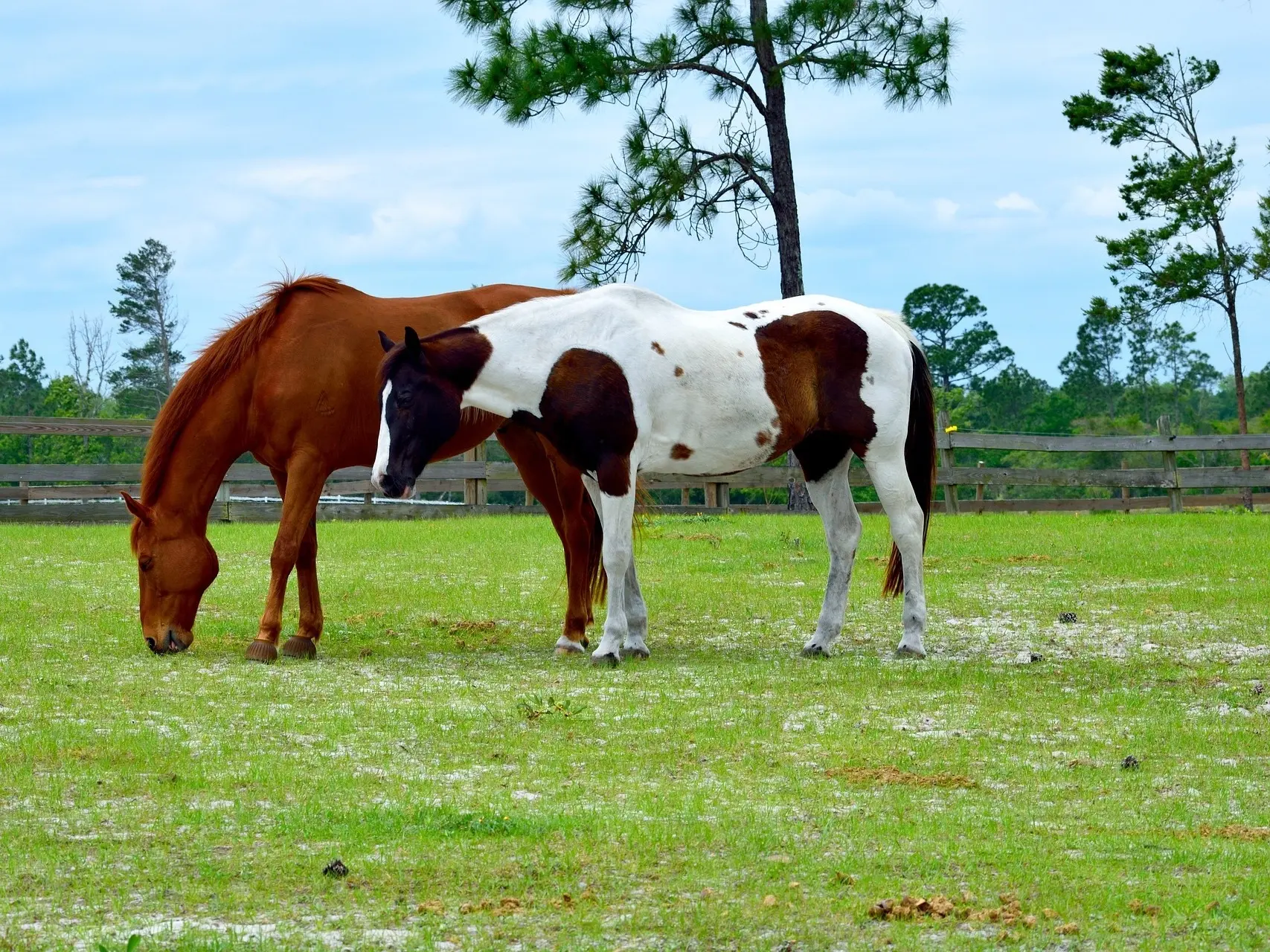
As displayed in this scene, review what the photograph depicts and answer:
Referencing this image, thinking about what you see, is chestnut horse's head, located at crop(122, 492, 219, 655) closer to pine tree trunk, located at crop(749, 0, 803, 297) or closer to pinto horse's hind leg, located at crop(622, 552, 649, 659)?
pinto horse's hind leg, located at crop(622, 552, 649, 659)

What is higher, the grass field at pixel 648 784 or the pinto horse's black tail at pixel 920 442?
the pinto horse's black tail at pixel 920 442

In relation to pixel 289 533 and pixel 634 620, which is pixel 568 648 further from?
pixel 289 533

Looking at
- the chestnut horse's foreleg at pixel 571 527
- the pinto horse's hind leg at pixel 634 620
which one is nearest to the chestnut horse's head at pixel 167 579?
the chestnut horse's foreleg at pixel 571 527

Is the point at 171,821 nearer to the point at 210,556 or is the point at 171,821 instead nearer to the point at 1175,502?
the point at 210,556

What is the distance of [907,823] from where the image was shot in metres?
4.42

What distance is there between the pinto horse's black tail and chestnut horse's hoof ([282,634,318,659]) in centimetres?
349

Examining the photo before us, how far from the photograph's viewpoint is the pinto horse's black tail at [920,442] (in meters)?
8.77

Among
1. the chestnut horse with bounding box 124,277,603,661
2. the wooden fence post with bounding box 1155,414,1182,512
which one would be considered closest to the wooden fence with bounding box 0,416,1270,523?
the wooden fence post with bounding box 1155,414,1182,512

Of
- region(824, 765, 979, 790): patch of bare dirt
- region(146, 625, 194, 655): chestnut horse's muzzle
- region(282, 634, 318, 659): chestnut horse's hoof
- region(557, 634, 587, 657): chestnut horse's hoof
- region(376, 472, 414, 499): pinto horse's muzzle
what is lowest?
region(824, 765, 979, 790): patch of bare dirt

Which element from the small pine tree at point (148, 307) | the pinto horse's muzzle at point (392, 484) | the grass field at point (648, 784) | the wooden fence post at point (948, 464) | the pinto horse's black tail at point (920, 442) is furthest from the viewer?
the small pine tree at point (148, 307)

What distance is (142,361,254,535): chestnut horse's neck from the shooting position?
834cm

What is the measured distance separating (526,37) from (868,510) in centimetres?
862

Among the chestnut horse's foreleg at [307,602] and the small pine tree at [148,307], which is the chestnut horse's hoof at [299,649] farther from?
the small pine tree at [148,307]

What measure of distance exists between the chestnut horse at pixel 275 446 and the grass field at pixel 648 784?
354mm
